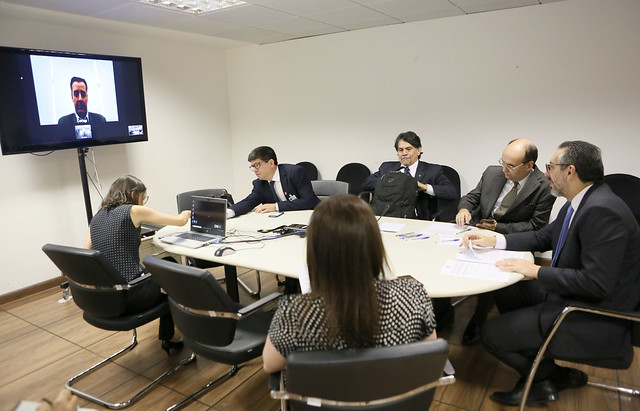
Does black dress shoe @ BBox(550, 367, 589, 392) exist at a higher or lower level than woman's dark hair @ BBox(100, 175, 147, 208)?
lower

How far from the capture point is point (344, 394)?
121cm

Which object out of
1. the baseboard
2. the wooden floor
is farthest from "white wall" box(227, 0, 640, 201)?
the baseboard

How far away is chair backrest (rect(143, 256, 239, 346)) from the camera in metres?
1.77

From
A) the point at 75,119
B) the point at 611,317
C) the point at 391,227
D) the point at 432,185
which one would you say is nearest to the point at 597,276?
the point at 611,317

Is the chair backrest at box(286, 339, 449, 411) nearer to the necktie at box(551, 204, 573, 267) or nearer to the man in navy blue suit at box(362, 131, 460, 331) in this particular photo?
the necktie at box(551, 204, 573, 267)

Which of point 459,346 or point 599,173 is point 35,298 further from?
point 599,173

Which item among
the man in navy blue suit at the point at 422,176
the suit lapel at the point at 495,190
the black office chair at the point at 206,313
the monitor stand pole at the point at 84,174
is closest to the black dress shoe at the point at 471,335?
the suit lapel at the point at 495,190

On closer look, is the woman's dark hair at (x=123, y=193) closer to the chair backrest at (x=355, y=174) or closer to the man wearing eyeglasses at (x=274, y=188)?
the man wearing eyeglasses at (x=274, y=188)

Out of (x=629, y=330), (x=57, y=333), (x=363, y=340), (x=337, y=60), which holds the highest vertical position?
(x=337, y=60)

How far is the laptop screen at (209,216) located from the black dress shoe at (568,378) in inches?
82.9

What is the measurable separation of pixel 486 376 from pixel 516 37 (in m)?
3.15

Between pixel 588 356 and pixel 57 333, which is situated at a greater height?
pixel 588 356

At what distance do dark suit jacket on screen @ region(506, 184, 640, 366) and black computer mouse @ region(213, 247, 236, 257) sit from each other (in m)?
1.65

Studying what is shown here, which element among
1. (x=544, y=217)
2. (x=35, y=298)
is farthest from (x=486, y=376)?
(x=35, y=298)
